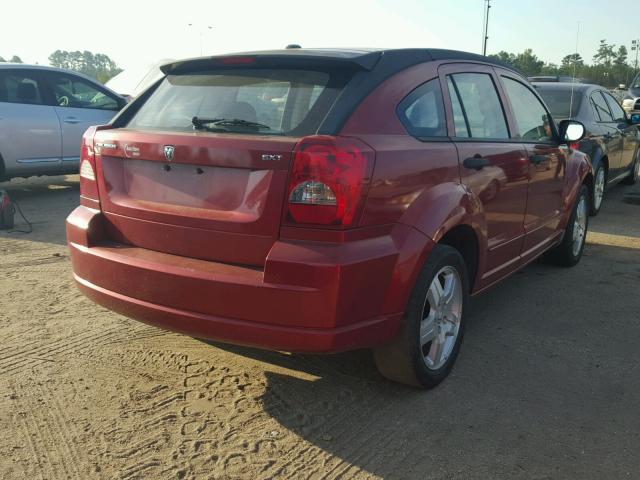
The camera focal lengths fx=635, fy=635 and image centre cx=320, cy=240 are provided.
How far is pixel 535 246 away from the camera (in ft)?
15.7

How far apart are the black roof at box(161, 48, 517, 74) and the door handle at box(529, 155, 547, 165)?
3.64 feet

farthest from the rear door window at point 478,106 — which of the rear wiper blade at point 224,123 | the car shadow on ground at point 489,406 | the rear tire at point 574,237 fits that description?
the rear tire at point 574,237

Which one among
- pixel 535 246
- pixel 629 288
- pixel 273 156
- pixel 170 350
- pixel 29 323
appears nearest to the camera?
pixel 273 156

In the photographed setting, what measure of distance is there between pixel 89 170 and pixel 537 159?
2.98 meters

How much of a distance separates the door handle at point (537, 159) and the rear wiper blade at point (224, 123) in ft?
7.29

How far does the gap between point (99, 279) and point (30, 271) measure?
2568mm

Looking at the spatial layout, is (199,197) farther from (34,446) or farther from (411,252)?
(34,446)

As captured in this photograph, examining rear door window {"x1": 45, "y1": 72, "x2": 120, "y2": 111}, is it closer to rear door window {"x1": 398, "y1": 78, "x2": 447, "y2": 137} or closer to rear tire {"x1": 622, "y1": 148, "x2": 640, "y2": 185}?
rear door window {"x1": 398, "y1": 78, "x2": 447, "y2": 137}

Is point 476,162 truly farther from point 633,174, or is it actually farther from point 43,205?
point 633,174

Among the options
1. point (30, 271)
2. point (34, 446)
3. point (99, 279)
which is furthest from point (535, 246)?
point (30, 271)

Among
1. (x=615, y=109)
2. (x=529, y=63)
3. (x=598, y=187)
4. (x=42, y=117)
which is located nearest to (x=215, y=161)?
(x=598, y=187)

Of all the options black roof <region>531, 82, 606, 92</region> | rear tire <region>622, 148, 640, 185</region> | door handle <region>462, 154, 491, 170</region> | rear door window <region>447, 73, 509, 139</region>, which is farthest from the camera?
rear tire <region>622, 148, 640, 185</region>

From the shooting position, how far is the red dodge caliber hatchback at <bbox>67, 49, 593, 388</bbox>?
8.91 feet

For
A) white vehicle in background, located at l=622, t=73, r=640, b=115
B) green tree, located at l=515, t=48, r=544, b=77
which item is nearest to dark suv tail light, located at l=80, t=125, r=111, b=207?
white vehicle in background, located at l=622, t=73, r=640, b=115
